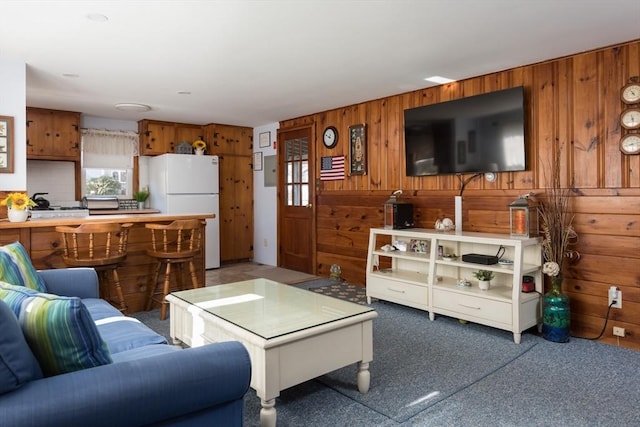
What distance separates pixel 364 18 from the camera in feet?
8.79

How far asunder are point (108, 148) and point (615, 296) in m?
6.12

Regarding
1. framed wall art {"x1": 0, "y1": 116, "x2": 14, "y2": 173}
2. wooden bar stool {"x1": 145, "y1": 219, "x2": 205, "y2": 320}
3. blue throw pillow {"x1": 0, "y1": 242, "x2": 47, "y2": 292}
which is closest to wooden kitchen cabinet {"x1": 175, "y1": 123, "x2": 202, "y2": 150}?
wooden bar stool {"x1": 145, "y1": 219, "x2": 205, "y2": 320}

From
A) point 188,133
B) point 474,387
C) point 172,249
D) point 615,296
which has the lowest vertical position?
point 474,387

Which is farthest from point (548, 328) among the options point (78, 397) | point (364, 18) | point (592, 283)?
point (78, 397)

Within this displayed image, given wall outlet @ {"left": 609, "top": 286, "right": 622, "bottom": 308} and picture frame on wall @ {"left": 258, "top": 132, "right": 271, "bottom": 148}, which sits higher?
picture frame on wall @ {"left": 258, "top": 132, "right": 271, "bottom": 148}

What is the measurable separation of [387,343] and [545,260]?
4.76 ft

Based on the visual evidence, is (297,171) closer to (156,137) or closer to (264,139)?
(264,139)

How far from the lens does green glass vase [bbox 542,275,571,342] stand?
10.3ft

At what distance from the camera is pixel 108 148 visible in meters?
6.05

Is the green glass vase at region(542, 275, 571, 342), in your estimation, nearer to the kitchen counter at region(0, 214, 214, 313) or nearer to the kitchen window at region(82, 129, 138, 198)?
the kitchen counter at region(0, 214, 214, 313)

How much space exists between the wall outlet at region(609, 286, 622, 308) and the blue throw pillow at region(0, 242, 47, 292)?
379 centimetres

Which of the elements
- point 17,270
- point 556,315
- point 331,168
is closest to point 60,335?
point 17,270

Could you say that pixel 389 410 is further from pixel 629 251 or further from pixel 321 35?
pixel 321 35

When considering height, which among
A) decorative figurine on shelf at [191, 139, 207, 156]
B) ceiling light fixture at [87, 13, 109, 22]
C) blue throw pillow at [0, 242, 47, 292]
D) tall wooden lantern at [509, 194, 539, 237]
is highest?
ceiling light fixture at [87, 13, 109, 22]
